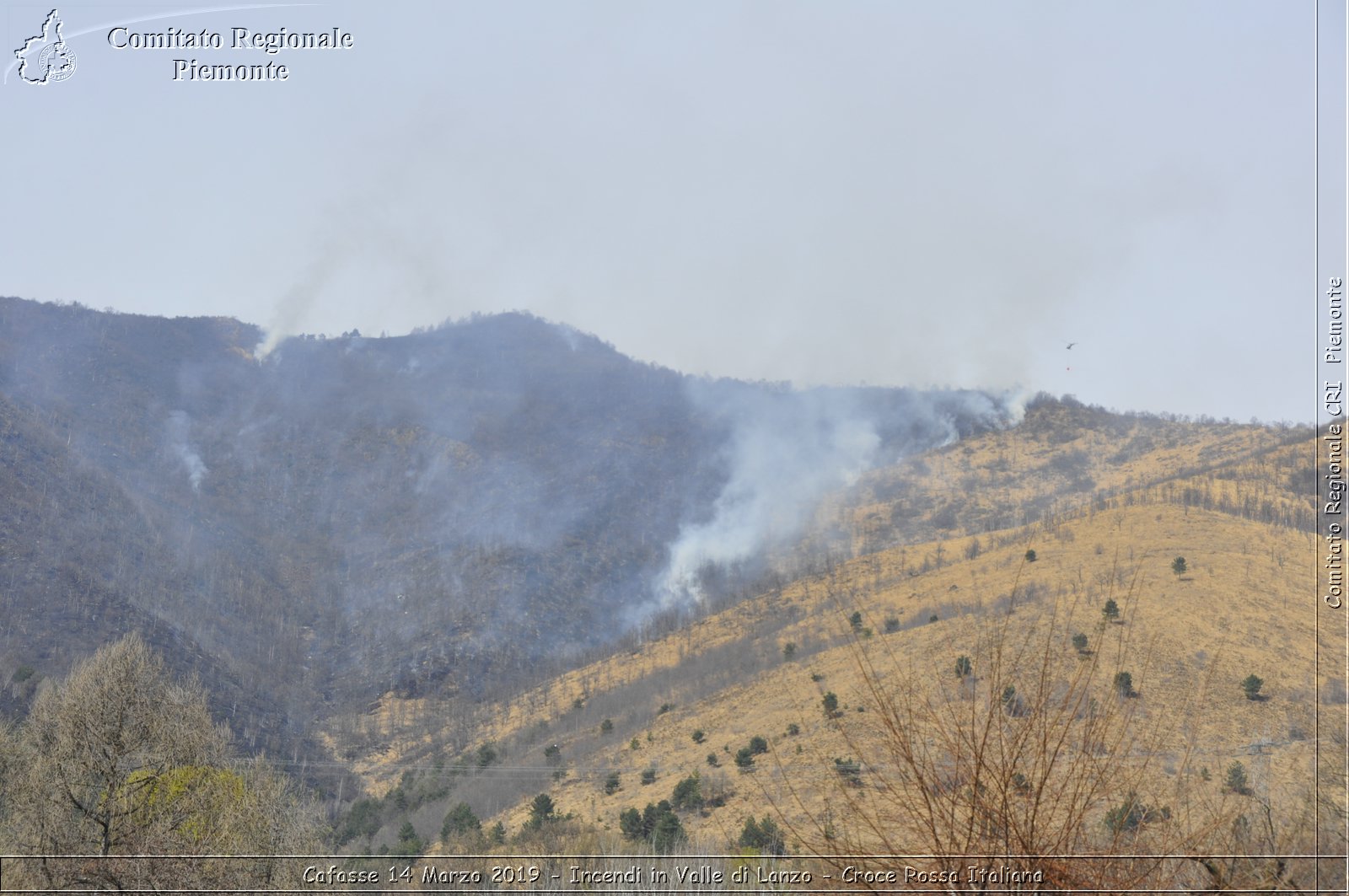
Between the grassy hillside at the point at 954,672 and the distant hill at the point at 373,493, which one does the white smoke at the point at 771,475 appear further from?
the grassy hillside at the point at 954,672

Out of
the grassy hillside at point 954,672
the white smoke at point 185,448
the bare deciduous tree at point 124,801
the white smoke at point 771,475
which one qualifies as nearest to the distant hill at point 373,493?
the white smoke at point 185,448

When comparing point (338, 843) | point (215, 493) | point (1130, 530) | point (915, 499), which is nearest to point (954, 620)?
point (1130, 530)

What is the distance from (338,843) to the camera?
44.8 metres

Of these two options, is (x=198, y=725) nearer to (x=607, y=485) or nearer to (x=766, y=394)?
(x=607, y=485)

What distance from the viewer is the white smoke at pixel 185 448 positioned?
423 feet

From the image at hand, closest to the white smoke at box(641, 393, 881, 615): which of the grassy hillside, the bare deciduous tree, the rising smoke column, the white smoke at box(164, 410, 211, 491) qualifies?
the rising smoke column

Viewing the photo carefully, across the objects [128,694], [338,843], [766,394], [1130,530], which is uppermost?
[766,394]

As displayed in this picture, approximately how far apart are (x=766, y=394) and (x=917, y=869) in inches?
7237

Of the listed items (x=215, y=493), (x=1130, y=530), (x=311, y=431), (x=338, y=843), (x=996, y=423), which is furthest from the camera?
Answer: (x=311, y=431)

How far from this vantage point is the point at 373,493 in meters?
142

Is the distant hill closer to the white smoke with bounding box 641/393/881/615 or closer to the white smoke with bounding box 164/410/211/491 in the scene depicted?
the white smoke with bounding box 164/410/211/491

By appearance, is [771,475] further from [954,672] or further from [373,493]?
[954,672]

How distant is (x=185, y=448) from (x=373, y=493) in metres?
29.4

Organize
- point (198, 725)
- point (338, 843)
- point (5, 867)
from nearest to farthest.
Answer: point (5, 867), point (198, 725), point (338, 843)
